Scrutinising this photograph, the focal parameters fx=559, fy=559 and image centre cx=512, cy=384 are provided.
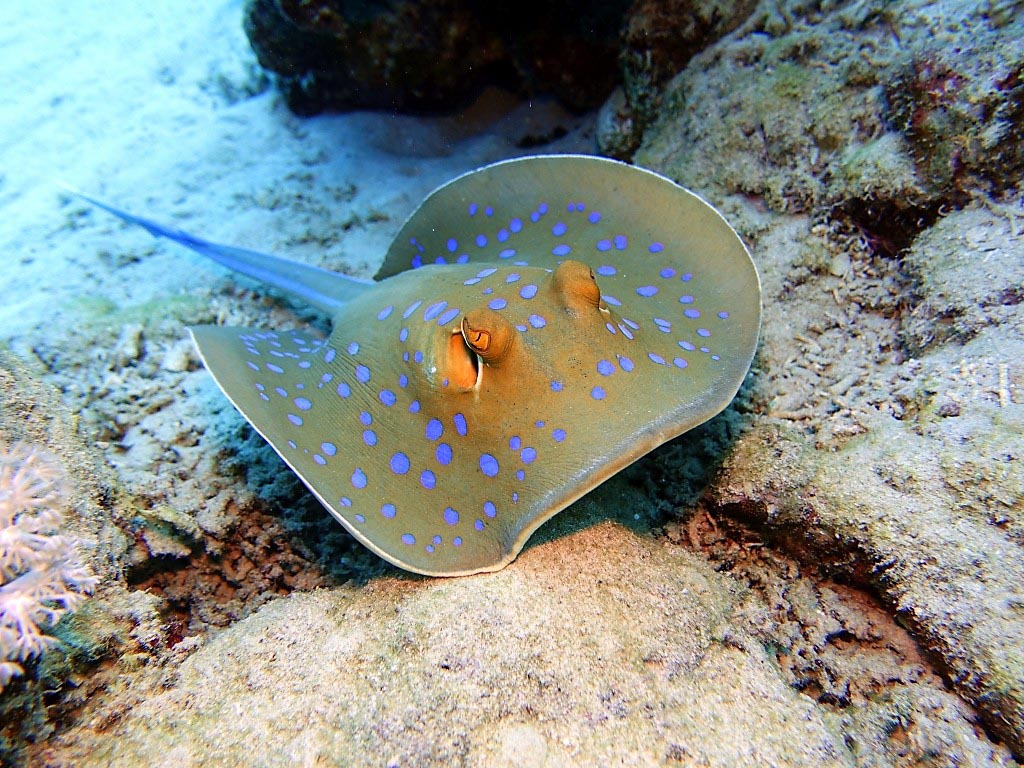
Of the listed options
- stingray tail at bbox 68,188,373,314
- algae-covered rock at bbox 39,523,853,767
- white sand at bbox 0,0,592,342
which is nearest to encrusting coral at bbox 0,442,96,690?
algae-covered rock at bbox 39,523,853,767

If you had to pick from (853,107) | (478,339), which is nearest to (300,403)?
(478,339)

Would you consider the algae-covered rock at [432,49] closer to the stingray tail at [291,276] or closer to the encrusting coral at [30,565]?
A: the stingray tail at [291,276]

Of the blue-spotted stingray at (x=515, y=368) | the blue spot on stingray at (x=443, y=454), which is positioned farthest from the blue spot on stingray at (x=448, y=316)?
the blue spot on stingray at (x=443, y=454)

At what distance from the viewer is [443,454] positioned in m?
2.83

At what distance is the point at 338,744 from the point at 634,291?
2.74 metres

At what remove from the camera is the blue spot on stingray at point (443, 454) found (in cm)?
281

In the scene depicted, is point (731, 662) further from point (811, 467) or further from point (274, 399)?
point (274, 399)

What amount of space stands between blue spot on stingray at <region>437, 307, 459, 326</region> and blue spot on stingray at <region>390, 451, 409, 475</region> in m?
0.75

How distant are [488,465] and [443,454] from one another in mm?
287

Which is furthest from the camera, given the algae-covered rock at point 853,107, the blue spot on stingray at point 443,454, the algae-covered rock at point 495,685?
the algae-covered rock at point 853,107

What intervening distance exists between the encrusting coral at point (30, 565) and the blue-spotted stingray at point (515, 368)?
3.08 ft

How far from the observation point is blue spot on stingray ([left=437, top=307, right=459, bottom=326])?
10.1 feet

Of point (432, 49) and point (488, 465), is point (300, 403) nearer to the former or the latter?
Answer: point (488, 465)

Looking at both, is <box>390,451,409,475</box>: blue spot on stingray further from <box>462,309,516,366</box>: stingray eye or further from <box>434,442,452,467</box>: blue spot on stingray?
<box>462,309,516,366</box>: stingray eye
